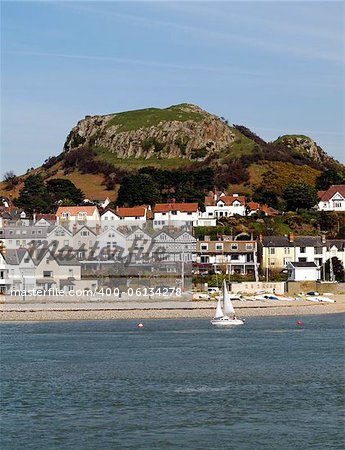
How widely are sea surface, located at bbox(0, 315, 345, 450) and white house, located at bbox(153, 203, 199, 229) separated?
41.9 metres

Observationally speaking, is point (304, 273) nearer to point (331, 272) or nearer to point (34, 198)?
point (331, 272)

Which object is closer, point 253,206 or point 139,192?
point 253,206

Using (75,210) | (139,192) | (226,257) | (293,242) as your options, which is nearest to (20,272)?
(226,257)

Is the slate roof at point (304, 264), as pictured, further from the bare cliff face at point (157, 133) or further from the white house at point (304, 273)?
the bare cliff face at point (157, 133)

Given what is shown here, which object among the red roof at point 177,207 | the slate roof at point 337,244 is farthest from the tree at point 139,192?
the slate roof at point 337,244

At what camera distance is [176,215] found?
3711 inches

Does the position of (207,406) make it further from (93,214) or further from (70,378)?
(93,214)

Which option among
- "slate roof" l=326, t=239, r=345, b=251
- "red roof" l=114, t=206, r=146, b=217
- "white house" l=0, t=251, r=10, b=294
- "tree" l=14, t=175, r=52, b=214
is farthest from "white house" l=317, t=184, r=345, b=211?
"white house" l=0, t=251, r=10, b=294

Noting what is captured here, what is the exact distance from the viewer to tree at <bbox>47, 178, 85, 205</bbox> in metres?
110

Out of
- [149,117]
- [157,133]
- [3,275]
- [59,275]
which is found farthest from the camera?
[149,117]

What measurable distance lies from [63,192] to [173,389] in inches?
3204

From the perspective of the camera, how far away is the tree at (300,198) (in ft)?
319

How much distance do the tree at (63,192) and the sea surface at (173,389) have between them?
5965cm

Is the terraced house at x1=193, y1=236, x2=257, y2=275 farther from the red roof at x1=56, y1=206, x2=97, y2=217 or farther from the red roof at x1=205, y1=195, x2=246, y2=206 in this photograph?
the red roof at x1=56, y1=206, x2=97, y2=217
